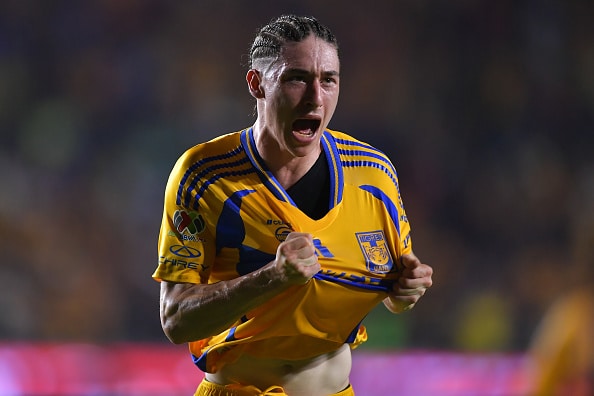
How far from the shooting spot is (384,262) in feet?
5.58

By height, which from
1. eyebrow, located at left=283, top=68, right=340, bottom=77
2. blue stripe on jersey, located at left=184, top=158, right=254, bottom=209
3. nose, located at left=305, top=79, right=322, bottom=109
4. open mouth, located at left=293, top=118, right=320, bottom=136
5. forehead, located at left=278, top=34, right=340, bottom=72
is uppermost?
forehead, located at left=278, top=34, right=340, bottom=72

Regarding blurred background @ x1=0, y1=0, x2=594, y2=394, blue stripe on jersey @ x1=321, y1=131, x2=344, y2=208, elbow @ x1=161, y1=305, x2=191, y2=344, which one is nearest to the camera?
elbow @ x1=161, y1=305, x2=191, y2=344

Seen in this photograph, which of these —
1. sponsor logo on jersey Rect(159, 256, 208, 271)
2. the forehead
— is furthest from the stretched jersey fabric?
the forehead

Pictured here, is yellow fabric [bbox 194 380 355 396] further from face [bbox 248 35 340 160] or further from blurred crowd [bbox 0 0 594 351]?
blurred crowd [bbox 0 0 594 351]

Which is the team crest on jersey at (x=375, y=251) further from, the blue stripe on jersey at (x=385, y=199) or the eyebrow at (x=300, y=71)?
the eyebrow at (x=300, y=71)

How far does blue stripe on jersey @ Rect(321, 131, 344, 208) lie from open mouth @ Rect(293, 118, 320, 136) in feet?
0.35

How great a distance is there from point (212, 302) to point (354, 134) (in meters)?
3.12

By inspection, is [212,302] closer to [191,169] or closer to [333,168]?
[191,169]

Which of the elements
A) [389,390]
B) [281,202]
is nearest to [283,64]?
[281,202]

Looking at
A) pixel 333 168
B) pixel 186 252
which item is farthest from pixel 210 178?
pixel 333 168

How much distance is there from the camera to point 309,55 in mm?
1648

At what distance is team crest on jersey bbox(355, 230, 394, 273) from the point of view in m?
1.68
